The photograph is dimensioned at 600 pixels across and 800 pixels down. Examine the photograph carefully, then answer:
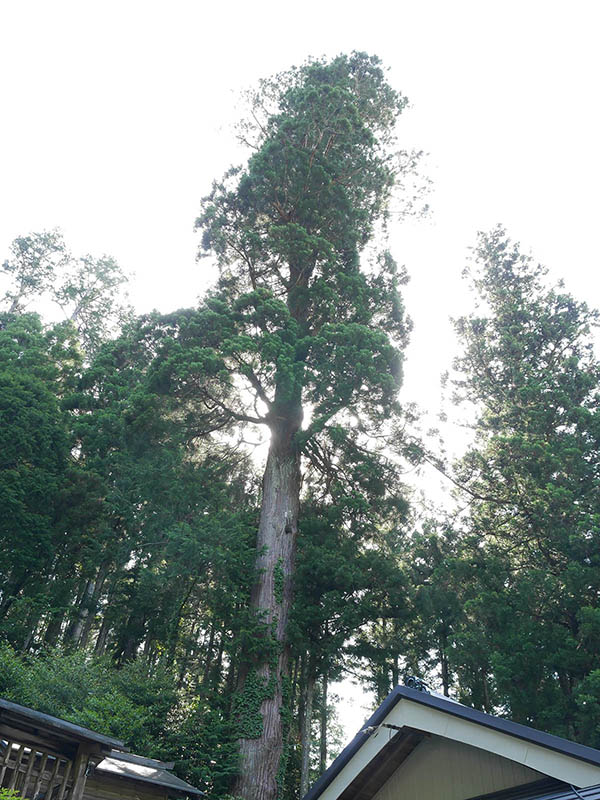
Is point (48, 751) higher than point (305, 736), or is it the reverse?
point (305, 736)

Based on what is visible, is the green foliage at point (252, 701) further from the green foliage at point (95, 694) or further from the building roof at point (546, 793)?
the building roof at point (546, 793)

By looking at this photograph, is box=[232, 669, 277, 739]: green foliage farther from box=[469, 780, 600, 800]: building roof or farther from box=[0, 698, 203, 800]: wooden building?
box=[469, 780, 600, 800]: building roof

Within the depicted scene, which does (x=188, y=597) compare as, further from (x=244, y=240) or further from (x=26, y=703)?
(x=244, y=240)

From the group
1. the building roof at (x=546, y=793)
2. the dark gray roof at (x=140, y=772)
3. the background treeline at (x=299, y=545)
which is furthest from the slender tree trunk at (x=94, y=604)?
the building roof at (x=546, y=793)

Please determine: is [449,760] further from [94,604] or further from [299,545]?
[94,604]

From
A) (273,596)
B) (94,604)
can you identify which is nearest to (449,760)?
(273,596)

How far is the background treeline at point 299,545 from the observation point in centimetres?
1002

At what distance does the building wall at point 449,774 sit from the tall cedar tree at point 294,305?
13.9ft

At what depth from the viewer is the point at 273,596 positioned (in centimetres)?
1059

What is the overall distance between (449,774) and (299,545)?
7.07m

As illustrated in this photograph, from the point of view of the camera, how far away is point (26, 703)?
8883mm

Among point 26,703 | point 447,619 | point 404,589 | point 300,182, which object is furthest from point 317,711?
point 300,182

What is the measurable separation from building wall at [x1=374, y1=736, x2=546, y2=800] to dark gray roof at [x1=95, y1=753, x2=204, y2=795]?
Answer: 272 cm

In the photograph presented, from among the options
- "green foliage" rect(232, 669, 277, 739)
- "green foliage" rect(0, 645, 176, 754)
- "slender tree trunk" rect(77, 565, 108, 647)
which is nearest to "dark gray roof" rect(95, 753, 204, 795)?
"green foliage" rect(0, 645, 176, 754)
